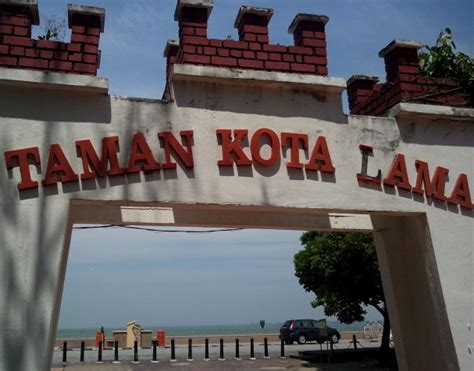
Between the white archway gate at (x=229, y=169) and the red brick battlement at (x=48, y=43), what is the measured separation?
234mm

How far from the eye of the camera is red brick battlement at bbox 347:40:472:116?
217 inches

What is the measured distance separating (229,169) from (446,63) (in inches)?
128

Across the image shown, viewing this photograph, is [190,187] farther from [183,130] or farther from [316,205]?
[316,205]

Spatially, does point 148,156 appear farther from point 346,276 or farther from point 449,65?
point 346,276

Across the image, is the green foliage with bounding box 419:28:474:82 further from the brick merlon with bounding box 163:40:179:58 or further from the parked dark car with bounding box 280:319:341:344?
the parked dark car with bounding box 280:319:341:344

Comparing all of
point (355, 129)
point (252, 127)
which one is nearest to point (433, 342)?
point (355, 129)

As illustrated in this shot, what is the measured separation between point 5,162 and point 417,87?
14.2 ft

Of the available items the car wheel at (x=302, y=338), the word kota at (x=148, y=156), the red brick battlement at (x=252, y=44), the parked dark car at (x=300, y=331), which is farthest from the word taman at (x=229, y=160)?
the car wheel at (x=302, y=338)

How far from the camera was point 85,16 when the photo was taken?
4648mm

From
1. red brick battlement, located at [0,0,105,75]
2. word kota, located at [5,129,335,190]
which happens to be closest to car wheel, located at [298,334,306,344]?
word kota, located at [5,129,335,190]

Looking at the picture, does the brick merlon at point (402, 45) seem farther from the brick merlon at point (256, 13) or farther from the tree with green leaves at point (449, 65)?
the brick merlon at point (256, 13)

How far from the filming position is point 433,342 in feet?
18.0

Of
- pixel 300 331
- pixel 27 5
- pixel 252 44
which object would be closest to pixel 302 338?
pixel 300 331

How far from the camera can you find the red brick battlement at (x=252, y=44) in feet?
16.1
